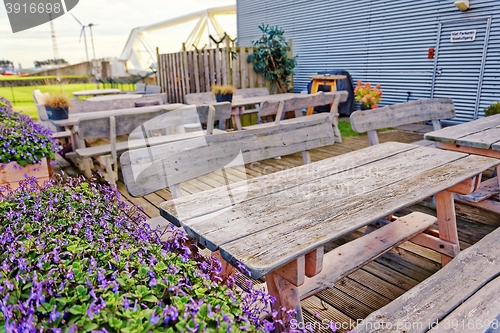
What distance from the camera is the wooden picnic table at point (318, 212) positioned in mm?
1264

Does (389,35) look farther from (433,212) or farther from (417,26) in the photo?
(433,212)

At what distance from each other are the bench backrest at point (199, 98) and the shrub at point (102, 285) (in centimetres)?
463

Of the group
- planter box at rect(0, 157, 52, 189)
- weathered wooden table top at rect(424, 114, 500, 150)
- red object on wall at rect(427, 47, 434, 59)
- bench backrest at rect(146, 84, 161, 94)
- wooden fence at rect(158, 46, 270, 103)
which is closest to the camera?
weathered wooden table top at rect(424, 114, 500, 150)

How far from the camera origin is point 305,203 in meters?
1.57

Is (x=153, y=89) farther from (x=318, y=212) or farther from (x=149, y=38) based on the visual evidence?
(x=149, y=38)

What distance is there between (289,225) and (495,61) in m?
6.85

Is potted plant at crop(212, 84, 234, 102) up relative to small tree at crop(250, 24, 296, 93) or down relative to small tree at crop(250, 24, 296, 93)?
down

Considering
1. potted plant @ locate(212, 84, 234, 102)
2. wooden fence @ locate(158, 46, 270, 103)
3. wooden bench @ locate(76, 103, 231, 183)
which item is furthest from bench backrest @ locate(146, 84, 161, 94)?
wooden bench @ locate(76, 103, 231, 183)

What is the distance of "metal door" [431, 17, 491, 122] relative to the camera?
21.8ft

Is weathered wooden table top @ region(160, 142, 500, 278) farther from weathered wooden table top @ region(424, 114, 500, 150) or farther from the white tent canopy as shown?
the white tent canopy

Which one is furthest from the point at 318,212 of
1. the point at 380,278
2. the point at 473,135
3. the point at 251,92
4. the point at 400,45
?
the point at 400,45

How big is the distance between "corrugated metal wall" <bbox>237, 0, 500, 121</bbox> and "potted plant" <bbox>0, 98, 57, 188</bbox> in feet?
22.9

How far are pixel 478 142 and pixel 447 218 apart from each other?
69 cm

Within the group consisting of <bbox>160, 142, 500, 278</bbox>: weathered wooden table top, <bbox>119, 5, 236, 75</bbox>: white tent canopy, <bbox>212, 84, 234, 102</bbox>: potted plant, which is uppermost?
<bbox>119, 5, 236, 75</bbox>: white tent canopy
